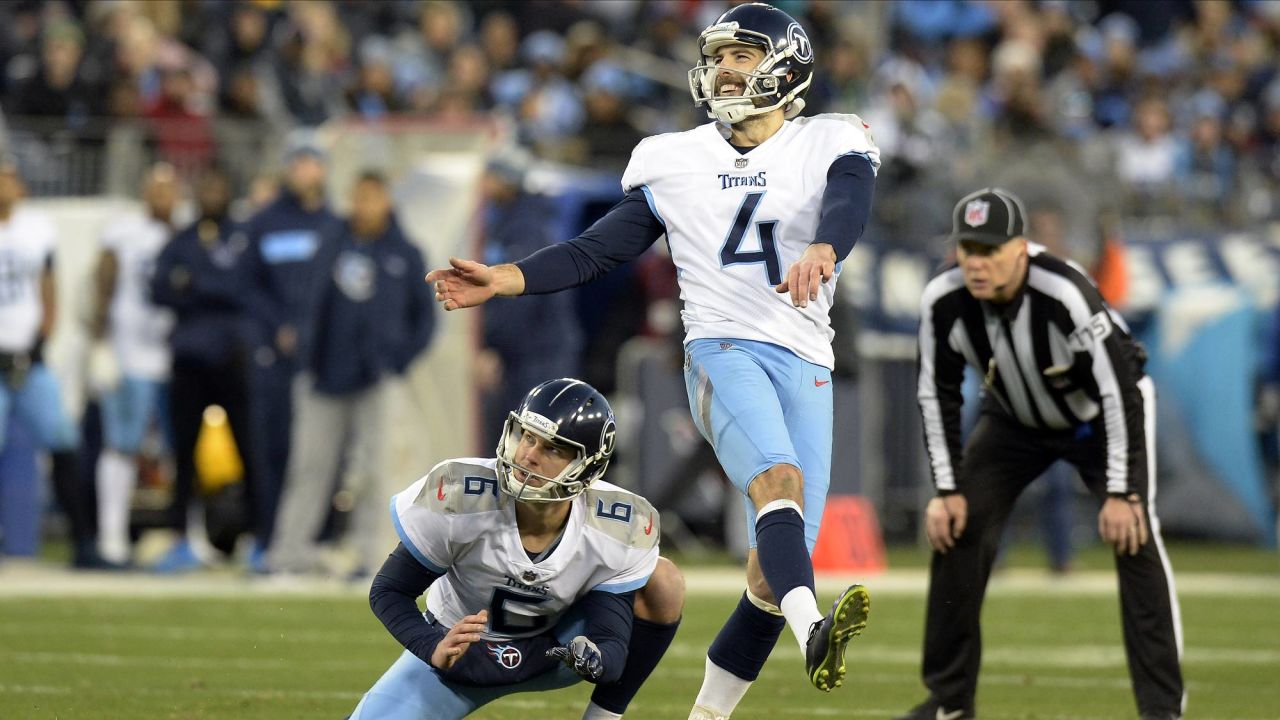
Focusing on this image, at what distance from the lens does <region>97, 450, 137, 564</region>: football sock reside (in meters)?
11.8

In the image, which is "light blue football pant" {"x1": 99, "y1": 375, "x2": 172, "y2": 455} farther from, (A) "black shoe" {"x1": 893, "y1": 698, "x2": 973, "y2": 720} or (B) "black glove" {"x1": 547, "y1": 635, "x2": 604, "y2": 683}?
(B) "black glove" {"x1": 547, "y1": 635, "x2": 604, "y2": 683}

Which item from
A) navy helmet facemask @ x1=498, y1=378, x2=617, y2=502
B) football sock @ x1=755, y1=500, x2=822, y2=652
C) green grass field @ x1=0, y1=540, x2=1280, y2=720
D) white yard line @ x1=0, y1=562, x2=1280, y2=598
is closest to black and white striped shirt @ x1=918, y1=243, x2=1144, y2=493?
green grass field @ x1=0, y1=540, x2=1280, y2=720

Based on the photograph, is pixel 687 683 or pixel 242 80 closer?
pixel 687 683

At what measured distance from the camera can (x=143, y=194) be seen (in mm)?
13578

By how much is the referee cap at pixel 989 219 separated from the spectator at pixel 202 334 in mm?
5929

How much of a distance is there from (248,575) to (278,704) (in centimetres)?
494

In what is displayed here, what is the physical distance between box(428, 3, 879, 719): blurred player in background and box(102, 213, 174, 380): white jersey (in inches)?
256

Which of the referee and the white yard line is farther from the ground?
the referee

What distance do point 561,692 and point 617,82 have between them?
8809mm

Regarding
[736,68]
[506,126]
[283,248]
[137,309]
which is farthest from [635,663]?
[506,126]

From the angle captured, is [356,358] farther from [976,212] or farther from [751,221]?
[751,221]

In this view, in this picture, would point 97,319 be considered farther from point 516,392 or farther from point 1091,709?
point 1091,709

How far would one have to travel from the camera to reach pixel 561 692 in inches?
291

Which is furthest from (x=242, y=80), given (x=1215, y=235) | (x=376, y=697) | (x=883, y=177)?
(x=376, y=697)
